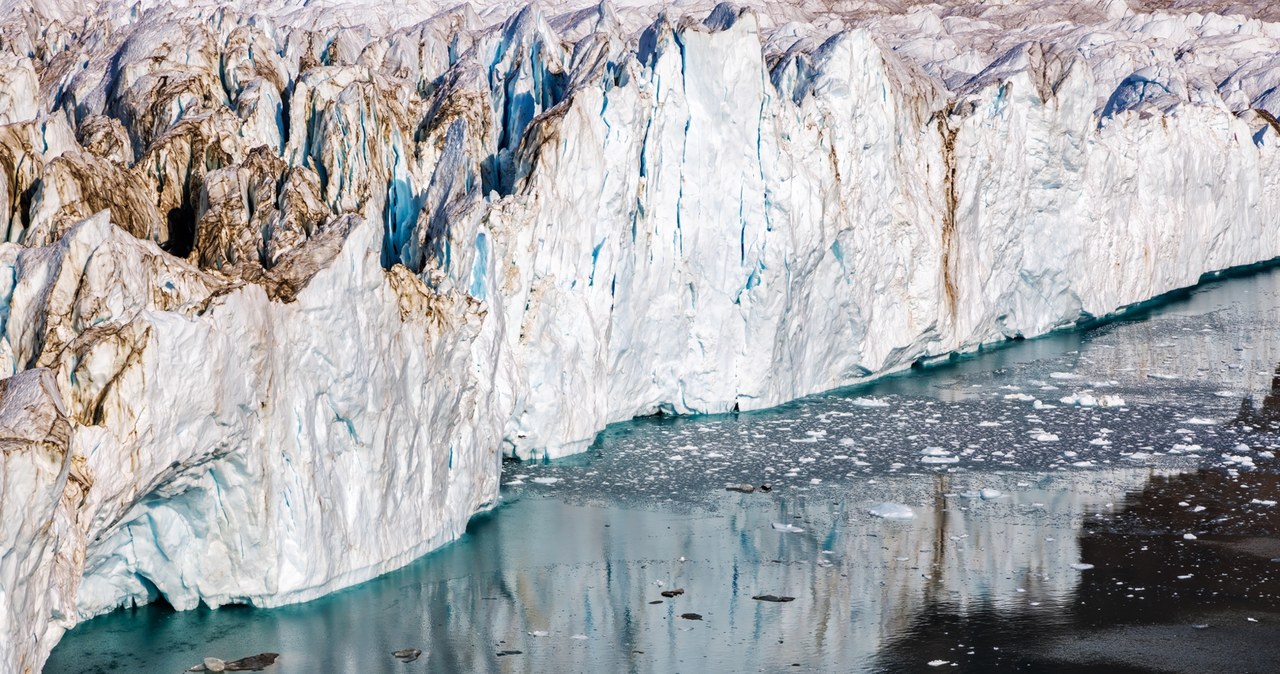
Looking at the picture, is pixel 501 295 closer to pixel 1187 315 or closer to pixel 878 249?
pixel 878 249

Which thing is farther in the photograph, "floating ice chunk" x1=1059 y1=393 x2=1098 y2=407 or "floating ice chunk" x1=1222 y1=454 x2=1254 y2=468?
"floating ice chunk" x1=1059 y1=393 x2=1098 y2=407

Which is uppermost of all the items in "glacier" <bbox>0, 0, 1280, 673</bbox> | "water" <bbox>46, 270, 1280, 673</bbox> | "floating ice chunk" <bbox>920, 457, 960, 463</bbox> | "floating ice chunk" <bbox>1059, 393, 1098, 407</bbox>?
"glacier" <bbox>0, 0, 1280, 673</bbox>

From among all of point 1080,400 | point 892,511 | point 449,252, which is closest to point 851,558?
point 892,511

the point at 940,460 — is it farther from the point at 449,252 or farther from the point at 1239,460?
the point at 449,252

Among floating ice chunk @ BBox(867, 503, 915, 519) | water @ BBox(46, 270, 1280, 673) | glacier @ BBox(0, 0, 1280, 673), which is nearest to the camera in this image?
glacier @ BBox(0, 0, 1280, 673)

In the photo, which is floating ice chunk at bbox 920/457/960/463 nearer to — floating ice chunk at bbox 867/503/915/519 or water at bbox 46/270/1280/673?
water at bbox 46/270/1280/673

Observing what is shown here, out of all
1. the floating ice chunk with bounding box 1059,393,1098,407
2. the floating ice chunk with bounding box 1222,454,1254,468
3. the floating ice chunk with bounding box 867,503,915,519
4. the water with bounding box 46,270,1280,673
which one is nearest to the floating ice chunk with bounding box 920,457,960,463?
the water with bounding box 46,270,1280,673

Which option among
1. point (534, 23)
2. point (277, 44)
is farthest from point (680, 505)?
point (277, 44)
